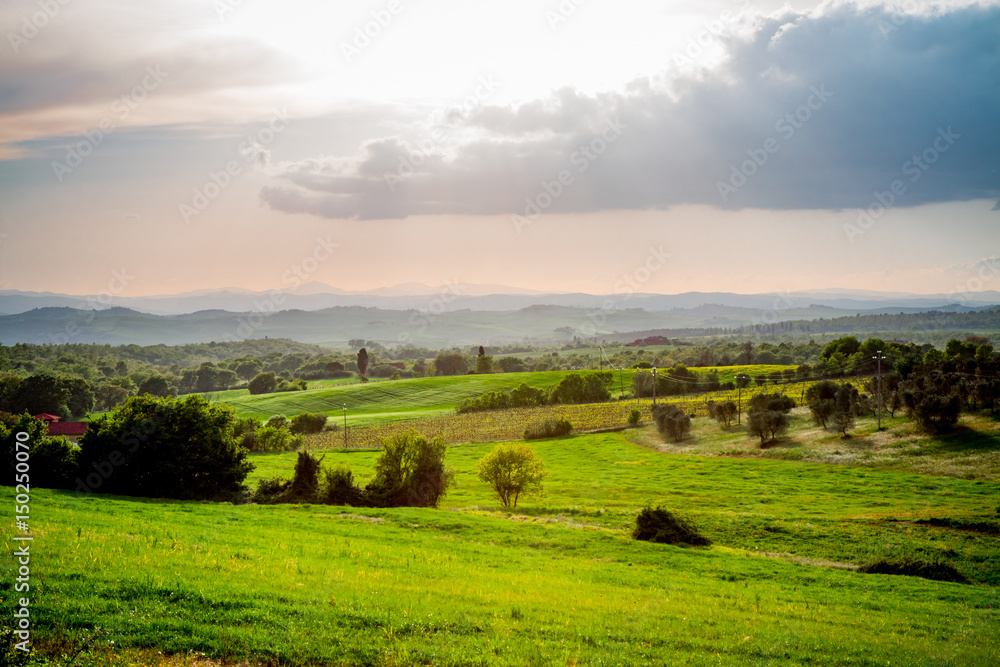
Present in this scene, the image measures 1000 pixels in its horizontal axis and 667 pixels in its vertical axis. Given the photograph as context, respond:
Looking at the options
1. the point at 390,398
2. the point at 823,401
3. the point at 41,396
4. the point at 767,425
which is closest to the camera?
the point at 767,425

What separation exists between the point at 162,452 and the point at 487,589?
2935cm

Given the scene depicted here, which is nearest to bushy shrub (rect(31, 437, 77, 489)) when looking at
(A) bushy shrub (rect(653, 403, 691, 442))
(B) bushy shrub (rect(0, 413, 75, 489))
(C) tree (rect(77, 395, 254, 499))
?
(B) bushy shrub (rect(0, 413, 75, 489))

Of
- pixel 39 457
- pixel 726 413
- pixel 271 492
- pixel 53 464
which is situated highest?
pixel 39 457

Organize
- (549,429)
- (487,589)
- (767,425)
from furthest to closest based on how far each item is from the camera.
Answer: (549,429) < (767,425) < (487,589)

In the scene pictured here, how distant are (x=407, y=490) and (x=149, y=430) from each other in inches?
681

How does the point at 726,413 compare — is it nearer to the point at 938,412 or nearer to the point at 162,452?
the point at 938,412

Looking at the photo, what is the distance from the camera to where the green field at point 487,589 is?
12.1m

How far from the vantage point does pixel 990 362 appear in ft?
281

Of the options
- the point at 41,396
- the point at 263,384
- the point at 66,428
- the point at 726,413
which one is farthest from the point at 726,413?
the point at 263,384

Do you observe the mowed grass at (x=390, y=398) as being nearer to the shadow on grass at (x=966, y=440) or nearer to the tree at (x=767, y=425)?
the tree at (x=767, y=425)

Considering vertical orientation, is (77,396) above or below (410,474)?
below

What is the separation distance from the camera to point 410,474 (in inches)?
1791

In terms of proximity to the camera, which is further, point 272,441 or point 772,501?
point 272,441

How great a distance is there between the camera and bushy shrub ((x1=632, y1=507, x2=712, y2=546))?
3366 cm
